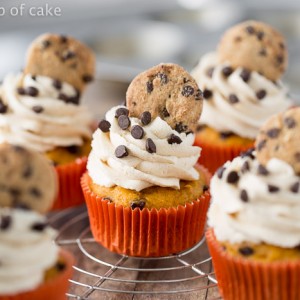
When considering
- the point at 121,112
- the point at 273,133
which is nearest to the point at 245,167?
the point at 273,133

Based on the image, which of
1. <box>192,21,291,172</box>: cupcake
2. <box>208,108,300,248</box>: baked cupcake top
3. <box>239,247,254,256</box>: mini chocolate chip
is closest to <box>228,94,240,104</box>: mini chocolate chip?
<box>192,21,291,172</box>: cupcake

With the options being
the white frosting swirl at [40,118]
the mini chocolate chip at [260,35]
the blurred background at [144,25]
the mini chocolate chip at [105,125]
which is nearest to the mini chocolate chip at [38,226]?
the mini chocolate chip at [105,125]

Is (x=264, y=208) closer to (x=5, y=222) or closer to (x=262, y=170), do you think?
(x=262, y=170)

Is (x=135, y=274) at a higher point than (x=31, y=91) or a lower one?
lower

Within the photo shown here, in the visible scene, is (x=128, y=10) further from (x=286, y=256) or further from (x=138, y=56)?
(x=286, y=256)

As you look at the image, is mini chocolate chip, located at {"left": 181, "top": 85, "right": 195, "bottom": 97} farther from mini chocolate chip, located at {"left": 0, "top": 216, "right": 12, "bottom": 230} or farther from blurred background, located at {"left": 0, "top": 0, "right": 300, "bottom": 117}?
blurred background, located at {"left": 0, "top": 0, "right": 300, "bottom": 117}
